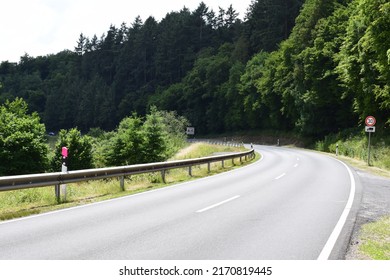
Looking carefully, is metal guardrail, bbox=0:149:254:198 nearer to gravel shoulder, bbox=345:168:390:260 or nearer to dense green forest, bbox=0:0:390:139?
gravel shoulder, bbox=345:168:390:260

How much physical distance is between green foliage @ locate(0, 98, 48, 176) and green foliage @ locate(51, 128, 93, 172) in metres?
6.06

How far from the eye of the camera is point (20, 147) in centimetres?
2952

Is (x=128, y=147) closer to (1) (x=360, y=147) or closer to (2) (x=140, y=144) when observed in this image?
(2) (x=140, y=144)

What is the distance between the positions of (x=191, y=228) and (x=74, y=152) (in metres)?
33.3

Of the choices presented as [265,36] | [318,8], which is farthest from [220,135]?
[318,8]

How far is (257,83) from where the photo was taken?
67250 millimetres

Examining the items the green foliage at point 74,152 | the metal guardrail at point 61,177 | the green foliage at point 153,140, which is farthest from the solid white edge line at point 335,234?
the green foliage at point 74,152

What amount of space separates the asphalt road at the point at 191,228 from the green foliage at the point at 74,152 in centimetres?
2788

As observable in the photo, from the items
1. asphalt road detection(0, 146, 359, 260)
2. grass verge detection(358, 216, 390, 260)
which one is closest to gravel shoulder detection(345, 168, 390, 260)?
grass verge detection(358, 216, 390, 260)

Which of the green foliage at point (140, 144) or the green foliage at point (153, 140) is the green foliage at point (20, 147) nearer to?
the green foliage at point (140, 144)

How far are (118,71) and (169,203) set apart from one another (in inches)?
4609

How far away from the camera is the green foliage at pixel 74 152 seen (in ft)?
124

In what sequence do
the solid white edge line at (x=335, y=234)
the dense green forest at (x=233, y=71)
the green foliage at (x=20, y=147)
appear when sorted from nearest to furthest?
1. the solid white edge line at (x=335, y=234)
2. the green foliage at (x=20, y=147)
3. the dense green forest at (x=233, y=71)

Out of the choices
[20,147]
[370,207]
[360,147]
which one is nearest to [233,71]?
[360,147]
